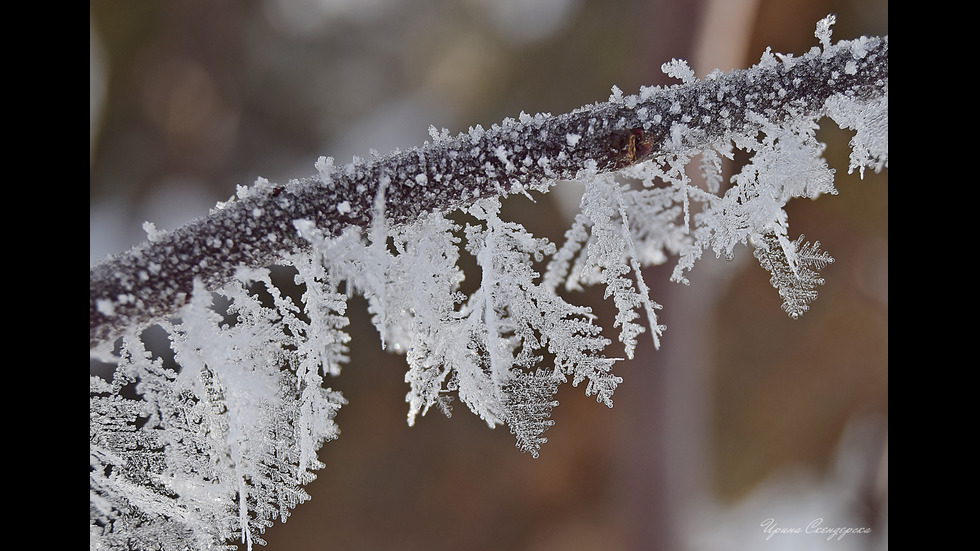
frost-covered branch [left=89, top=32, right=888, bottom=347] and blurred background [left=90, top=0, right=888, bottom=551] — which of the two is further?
blurred background [left=90, top=0, right=888, bottom=551]

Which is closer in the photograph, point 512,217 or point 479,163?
point 479,163

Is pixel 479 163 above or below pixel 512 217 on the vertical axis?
below

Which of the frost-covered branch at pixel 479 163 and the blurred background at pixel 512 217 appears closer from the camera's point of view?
the frost-covered branch at pixel 479 163
